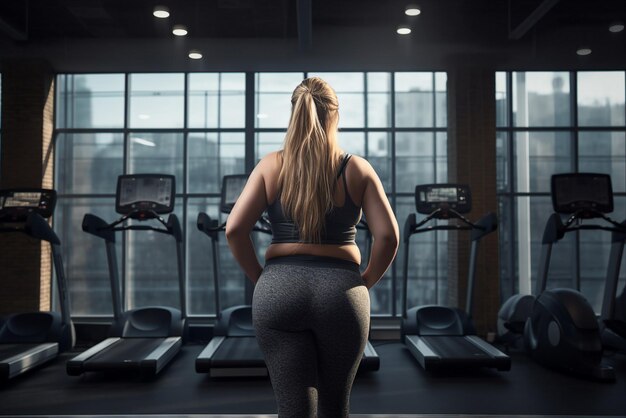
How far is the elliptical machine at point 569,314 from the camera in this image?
14.0 ft

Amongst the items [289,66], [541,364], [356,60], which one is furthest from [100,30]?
[541,364]

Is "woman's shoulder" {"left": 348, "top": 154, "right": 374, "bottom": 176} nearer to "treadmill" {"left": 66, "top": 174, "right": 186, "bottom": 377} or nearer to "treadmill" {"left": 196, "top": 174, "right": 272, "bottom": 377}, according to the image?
"treadmill" {"left": 196, "top": 174, "right": 272, "bottom": 377}

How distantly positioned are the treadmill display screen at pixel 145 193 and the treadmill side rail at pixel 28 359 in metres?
1.33

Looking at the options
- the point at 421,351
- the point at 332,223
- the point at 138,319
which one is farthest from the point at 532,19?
the point at 332,223

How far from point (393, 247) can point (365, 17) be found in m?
4.90

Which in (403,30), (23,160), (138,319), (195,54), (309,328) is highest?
(403,30)

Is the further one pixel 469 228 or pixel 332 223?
pixel 469 228

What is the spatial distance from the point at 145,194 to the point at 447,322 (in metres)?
3.17

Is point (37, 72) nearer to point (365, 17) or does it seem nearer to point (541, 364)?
point (365, 17)

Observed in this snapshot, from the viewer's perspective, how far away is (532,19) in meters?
5.79

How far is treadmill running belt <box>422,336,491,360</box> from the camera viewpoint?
453 centimetres

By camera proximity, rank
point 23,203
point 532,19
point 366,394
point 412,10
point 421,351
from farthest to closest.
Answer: point 532,19 < point 412,10 < point 23,203 < point 421,351 < point 366,394

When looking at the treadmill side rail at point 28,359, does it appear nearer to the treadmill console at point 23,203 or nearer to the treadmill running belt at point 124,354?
the treadmill running belt at point 124,354

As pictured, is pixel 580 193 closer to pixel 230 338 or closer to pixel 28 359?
pixel 230 338
